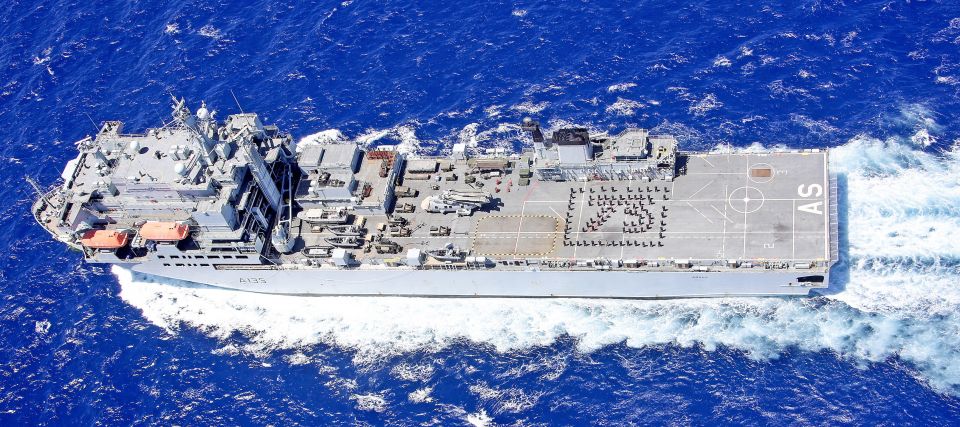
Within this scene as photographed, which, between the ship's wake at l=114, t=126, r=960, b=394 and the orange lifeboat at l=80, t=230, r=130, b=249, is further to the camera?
the orange lifeboat at l=80, t=230, r=130, b=249

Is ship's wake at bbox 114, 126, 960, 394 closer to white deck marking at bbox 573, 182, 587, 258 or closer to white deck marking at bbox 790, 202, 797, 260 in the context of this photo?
white deck marking at bbox 790, 202, 797, 260

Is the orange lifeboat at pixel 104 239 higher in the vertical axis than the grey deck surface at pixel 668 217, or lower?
lower

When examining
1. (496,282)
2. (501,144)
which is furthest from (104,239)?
(501,144)

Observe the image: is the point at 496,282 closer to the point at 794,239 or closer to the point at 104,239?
the point at 794,239

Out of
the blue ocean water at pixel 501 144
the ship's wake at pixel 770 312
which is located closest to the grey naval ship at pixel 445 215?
the ship's wake at pixel 770 312

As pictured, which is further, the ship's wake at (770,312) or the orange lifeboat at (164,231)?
the orange lifeboat at (164,231)

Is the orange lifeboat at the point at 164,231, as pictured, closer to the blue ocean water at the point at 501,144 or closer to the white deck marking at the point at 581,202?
the blue ocean water at the point at 501,144

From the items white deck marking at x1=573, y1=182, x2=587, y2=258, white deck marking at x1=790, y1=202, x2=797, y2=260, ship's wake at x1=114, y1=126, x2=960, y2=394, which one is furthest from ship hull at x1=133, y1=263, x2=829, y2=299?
white deck marking at x1=573, y1=182, x2=587, y2=258
